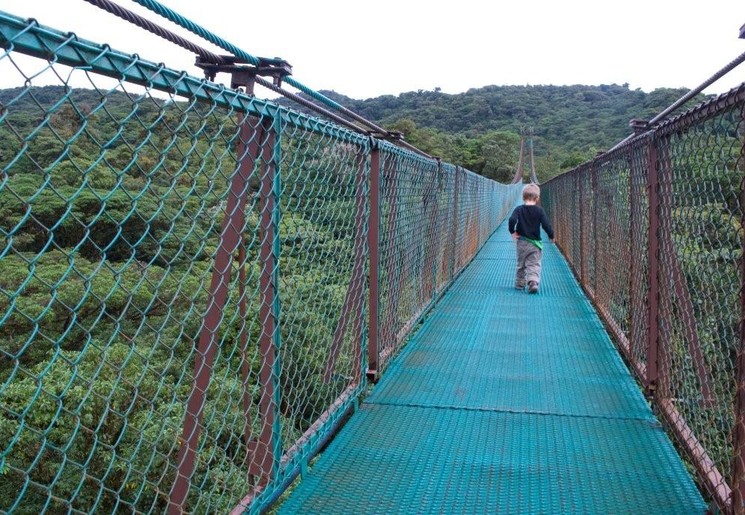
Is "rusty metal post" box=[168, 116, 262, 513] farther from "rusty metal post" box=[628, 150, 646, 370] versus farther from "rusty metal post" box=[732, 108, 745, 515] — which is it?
"rusty metal post" box=[628, 150, 646, 370]

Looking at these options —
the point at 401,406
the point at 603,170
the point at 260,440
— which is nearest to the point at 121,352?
the point at 401,406

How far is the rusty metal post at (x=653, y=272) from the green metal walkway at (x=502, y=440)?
0.61 ft

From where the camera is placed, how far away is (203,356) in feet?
5.57

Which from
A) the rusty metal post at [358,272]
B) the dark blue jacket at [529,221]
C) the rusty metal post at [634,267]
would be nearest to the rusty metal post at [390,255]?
the rusty metal post at [358,272]

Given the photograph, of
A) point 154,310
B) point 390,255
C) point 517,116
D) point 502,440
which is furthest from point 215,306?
point 517,116

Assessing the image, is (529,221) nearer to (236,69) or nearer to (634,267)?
(634,267)

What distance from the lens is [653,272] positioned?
2.91 metres

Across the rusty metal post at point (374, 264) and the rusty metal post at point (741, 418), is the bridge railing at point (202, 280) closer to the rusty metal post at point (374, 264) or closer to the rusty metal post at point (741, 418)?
the rusty metal post at point (374, 264)

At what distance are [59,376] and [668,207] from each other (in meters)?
3.40

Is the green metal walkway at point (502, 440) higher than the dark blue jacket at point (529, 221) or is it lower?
lower

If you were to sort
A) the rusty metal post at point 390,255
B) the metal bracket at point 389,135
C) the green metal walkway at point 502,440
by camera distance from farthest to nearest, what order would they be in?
the metal bracket at point 389,135 < the rusty metal post at point 390,255 < the green metal walkway at point 502,440

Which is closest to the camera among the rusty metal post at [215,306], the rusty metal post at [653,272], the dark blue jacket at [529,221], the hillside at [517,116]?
the rusty metal post at [215,306]

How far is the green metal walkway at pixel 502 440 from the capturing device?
A: 2125 millimetres

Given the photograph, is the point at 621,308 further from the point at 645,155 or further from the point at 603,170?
the point at 603,170
